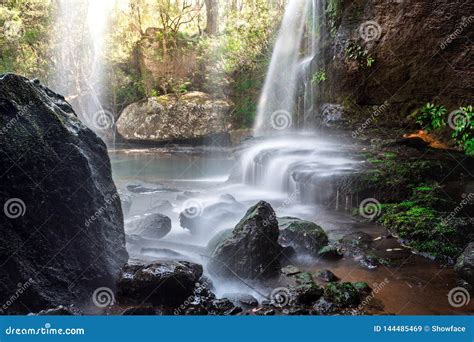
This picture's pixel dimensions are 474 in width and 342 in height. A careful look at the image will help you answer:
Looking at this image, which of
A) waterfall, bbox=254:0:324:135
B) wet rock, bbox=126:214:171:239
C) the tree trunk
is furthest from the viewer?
the tree trunk

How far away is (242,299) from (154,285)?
3.66 feet

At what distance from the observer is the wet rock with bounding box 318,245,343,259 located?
5918 mm

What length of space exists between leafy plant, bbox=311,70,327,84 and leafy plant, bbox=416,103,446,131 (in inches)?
182

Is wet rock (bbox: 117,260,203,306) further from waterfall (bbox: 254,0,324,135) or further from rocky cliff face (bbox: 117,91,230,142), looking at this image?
rocky cliff face (bbox: 117,91,230,142)

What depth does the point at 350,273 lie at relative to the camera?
17.6 feet

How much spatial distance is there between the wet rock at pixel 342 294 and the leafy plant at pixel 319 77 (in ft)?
40.2

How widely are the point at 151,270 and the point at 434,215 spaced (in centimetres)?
522

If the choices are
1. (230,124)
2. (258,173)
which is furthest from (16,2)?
(258,173)

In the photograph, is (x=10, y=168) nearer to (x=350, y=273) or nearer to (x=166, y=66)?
(x=350, y=273)

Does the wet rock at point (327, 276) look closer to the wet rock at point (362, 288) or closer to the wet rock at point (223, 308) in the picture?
the wet rock at point (362, 288)

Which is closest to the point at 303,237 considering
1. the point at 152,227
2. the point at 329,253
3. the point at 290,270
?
the point at 329,253

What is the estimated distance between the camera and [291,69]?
19.0m

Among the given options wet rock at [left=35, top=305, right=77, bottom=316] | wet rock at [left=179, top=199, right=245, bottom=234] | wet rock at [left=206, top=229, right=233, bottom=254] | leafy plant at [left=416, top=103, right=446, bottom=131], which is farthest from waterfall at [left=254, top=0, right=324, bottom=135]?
wet rock at [left=35, top=305, right=77, bottom=316]

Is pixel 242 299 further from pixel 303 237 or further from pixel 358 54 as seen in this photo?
pixel 358 54
